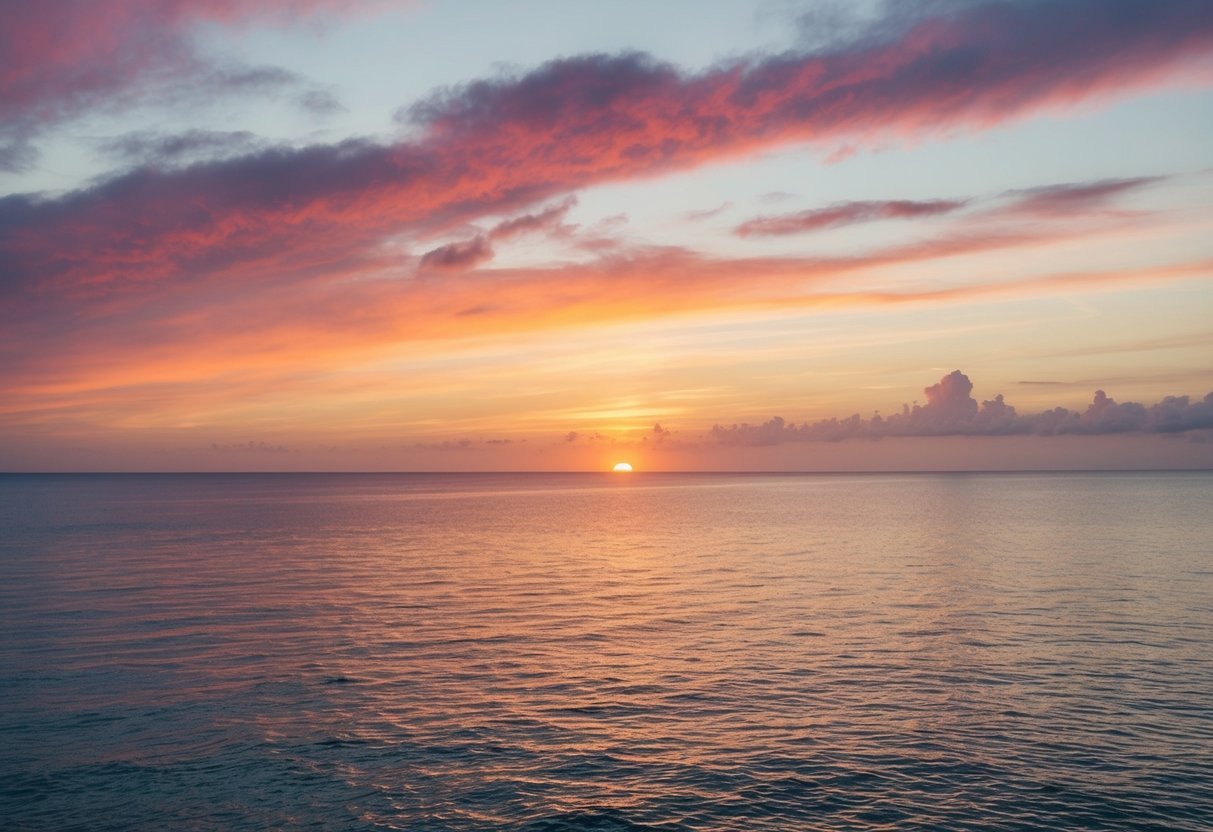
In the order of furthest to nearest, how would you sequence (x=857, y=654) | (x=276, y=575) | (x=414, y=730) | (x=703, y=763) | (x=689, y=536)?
(x=689, y=536)
(x=276, y=575)
(x=857, y=654)
(x=414, y=730)
(x=703, y=763)

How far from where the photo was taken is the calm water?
2561 centimetres

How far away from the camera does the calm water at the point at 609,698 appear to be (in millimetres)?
25609

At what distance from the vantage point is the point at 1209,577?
72000mm

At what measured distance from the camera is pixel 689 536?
4877 inches

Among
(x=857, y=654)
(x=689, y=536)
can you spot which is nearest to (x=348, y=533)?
(x=689, y=536)

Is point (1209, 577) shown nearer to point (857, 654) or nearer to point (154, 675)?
point (857, 654)

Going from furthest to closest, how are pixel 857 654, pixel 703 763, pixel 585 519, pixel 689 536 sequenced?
pixel 585 519
pixel 689 536
pixel 857 654
pixel 703 763

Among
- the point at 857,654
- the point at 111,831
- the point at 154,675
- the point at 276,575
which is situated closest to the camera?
the point at 111,831

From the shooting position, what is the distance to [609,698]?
36.4 m

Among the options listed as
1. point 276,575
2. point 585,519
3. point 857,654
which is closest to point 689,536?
point 585,519

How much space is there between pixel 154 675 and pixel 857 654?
33.2m

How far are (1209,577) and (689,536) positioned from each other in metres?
64.0

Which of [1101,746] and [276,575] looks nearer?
[1101,746]

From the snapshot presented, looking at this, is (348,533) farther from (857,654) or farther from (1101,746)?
(1101,746)
